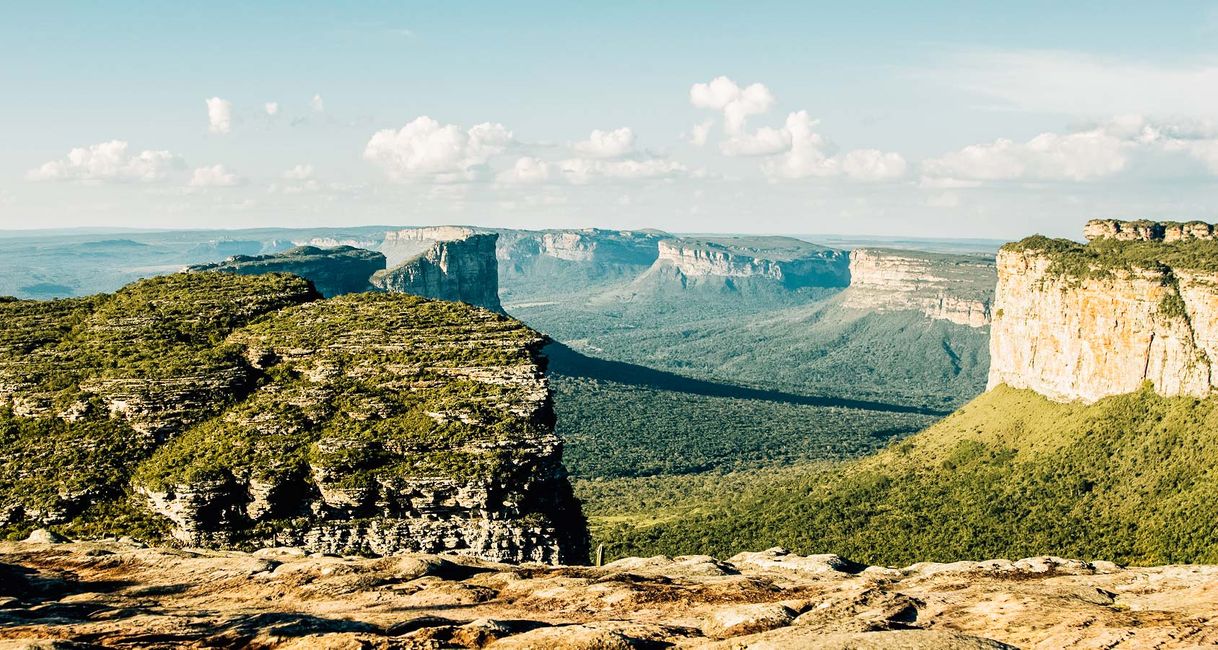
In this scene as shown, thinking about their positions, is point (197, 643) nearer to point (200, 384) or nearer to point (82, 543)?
point (82, 543)

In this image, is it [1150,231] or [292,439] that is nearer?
[292,439]

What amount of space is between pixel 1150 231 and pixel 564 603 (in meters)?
107

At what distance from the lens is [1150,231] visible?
111 meters

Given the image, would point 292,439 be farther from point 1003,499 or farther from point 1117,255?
point 1117,255

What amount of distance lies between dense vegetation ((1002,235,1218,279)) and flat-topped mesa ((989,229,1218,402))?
0.12m

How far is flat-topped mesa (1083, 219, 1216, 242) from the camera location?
107838 millimetres

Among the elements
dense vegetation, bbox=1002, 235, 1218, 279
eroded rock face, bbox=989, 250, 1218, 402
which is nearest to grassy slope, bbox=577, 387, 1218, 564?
eroded rock face, bbox=989, 250, 1218, 402

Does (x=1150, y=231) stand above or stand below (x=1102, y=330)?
above

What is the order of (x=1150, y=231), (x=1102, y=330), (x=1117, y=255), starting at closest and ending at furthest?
1. (x=1102, y=330)
2. (x=1117, y=255)
3. (x=1150, y=231)

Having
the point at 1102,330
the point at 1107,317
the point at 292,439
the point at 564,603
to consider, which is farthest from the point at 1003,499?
the point at 292,439

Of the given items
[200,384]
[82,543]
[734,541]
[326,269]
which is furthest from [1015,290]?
[326,269]

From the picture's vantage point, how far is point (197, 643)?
87.2ft

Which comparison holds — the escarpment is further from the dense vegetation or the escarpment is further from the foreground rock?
the dense vegetation

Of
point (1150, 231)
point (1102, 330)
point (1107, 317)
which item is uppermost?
point (1150, 231)
